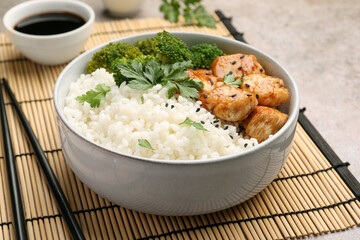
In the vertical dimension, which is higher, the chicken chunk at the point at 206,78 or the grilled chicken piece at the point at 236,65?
the grilled chicken piece at the point at 236,65

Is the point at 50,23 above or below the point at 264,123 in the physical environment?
below

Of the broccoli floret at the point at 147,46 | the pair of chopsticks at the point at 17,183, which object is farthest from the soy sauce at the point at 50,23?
the broccoli floret at the point at 147,46

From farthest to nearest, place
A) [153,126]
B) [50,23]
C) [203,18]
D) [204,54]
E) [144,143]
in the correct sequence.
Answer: [203,18] < [50,23] < [204,54] < [153,126] < [144,143]

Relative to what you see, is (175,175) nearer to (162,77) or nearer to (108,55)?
(162,77)

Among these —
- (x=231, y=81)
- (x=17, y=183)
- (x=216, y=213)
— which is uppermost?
(x=231, y=81)

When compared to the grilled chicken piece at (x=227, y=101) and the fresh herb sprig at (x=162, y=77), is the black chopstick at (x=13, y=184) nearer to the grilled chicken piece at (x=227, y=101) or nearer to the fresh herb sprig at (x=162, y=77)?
the fresh herb sprig at (x=162, y=77)

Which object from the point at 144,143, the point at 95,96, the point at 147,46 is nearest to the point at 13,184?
the point at 95,96

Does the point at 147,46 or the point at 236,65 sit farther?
the point at 147,46
